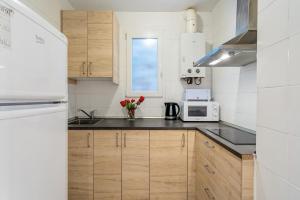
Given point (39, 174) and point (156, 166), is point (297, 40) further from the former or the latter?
point (156, 166)

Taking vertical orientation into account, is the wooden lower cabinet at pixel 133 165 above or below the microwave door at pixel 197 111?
below

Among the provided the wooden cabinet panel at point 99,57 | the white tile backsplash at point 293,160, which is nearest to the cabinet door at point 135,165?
the wooden cabinet panel at point 99,57

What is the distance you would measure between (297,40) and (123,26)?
2464 millimetres

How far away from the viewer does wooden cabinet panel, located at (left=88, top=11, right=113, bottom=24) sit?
93.7 inches

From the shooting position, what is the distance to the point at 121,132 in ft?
7.11

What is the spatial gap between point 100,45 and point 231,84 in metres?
1.57

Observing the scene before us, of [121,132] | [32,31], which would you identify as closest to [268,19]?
[32,31]

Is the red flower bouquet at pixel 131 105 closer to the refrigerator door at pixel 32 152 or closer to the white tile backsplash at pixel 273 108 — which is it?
the refrigerator door at pixel 32 152

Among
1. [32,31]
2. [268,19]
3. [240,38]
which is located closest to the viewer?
[32,31]

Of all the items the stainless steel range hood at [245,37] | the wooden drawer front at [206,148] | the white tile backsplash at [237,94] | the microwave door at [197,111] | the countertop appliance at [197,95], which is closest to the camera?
the stainless steel range hood at [245,37]

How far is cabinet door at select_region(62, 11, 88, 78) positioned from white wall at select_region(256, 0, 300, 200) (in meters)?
1.96

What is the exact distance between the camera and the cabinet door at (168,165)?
2.18m

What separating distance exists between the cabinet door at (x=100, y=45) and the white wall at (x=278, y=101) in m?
1.79

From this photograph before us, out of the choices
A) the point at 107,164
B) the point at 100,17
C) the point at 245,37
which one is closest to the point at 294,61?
the point at 245,37
